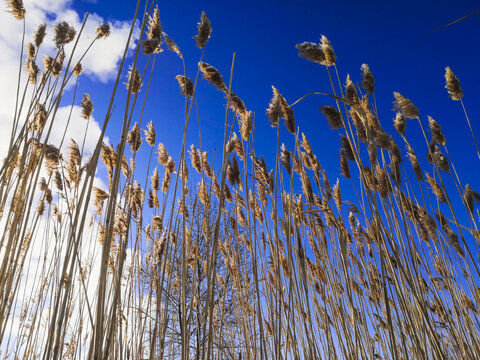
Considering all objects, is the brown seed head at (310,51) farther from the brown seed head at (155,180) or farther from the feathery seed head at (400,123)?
the brown seed head at (155,180)

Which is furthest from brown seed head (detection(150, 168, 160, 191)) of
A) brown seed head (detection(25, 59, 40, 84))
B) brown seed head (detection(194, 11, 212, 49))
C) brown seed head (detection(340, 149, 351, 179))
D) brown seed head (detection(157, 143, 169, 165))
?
brown seed head (detection(340, 149, 351, 179))

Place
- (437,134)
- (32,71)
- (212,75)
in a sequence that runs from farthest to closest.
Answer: (437,134)
(32,71)
(212,75)

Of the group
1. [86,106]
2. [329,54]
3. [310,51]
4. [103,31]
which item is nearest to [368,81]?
[329,54]

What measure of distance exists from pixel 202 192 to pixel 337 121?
1.13 metres

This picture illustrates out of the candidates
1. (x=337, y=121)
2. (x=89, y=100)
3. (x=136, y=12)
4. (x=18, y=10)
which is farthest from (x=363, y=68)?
(x=18, y=10)

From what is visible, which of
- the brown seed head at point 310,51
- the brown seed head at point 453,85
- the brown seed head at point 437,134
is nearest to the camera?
the brown seed head at point 310,51

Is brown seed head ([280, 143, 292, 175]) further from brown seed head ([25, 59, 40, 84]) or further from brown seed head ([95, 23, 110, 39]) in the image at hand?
brown seed head ([25, 59, 40, 84])

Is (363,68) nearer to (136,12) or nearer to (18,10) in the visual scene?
(136,12)

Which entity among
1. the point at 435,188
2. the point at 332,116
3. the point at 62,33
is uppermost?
the point at 62,33

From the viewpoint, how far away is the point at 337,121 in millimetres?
1966

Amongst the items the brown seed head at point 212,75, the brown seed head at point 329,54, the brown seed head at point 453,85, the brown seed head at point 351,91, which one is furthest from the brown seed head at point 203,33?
the brown seed head at point 453,85

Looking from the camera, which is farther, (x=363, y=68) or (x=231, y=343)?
(x=231, y=343)

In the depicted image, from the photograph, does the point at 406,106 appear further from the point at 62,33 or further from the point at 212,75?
the point at 62,33

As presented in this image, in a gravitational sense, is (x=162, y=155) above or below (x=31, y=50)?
below
